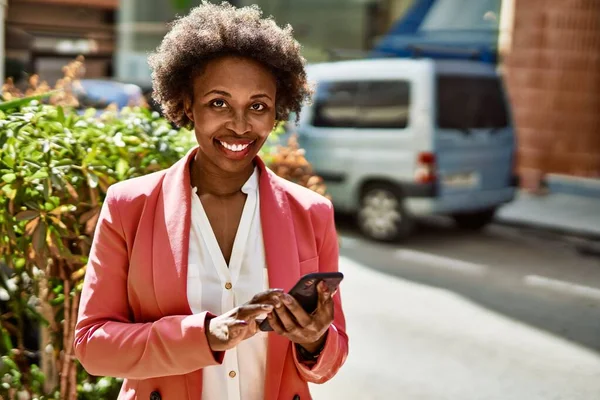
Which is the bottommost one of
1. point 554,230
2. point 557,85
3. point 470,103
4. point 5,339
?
point 554,230

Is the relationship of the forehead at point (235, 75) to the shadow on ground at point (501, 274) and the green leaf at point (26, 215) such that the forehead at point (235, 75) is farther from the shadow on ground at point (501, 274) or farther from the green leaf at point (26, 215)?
the shadow on ground at point (501, 274)

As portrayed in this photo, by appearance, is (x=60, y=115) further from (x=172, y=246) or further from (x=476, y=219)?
(x=476, y=219)

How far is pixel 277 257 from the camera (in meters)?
1.83

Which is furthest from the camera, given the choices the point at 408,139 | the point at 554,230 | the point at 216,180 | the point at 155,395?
the point at 554,230

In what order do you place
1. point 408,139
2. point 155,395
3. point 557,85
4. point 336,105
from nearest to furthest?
point 155,395
point 408,139
point 336,105
point 557,85

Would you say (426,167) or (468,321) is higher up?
(426,167)

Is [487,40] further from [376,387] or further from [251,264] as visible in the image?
[251,264]

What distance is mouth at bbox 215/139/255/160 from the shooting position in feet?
6.13

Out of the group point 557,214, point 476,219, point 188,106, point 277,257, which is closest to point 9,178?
point 188,106

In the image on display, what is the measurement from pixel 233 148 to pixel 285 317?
18.8 inches

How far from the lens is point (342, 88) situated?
9.50 metres

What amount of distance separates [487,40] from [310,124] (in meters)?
3.81

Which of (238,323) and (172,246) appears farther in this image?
(172,246)

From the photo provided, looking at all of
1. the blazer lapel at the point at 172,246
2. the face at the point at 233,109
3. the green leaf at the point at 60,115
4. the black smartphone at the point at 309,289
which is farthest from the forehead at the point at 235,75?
the green leaf at the point at 60,115
